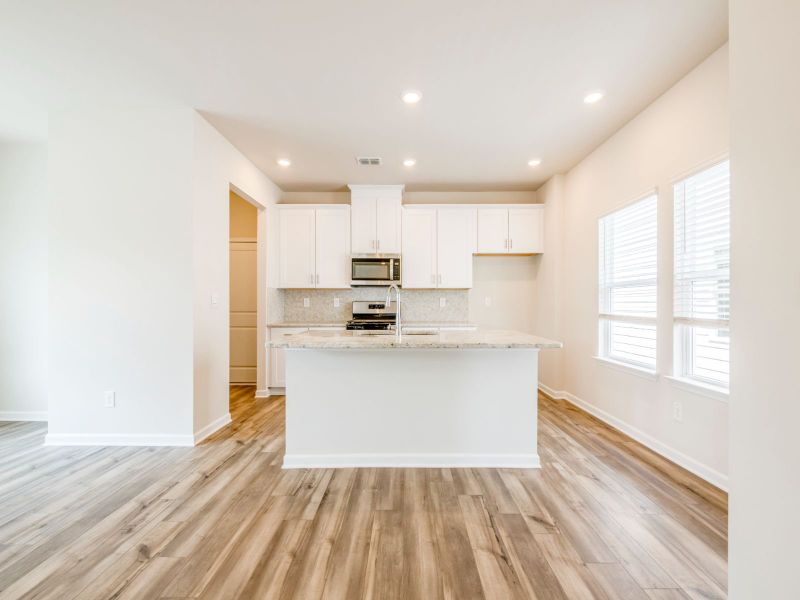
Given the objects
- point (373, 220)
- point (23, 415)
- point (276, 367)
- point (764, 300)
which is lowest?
point (23, 415)

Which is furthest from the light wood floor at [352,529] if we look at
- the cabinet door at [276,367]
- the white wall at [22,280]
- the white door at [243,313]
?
the white door at [243,313]

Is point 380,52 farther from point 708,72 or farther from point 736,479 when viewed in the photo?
point 736,479

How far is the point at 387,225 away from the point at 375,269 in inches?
24.8

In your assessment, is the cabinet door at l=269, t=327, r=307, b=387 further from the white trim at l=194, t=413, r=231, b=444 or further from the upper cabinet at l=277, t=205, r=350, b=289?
the white trim at l=194, t=413, r=231, b=444

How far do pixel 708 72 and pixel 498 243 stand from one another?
2.74 metres

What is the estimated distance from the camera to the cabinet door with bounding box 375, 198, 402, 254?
4.81 metres

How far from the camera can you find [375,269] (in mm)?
4719

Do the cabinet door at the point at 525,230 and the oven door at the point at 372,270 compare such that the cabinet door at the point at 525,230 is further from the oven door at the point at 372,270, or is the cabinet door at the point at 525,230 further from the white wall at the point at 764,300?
the white wall at the point at 764,300

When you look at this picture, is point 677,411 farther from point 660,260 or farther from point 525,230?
point 525,230

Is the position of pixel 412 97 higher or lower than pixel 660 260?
higher

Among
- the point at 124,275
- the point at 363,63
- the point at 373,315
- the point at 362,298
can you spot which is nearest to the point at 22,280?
the point at 124,275

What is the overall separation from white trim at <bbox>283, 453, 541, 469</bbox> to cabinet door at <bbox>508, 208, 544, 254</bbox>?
3021 mm

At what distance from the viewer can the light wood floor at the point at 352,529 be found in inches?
58.6

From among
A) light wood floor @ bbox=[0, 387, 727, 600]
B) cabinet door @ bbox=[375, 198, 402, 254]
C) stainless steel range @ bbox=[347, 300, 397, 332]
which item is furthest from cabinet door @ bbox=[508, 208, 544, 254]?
light wood floor @ bbox=[0, 387, 727, 600]
